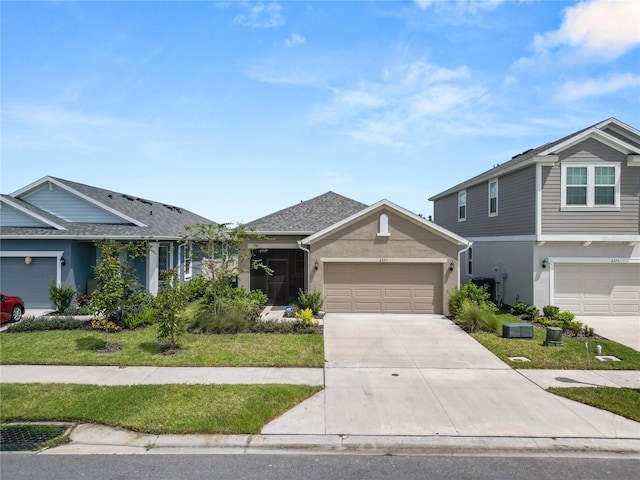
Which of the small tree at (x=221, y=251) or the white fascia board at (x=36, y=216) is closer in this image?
the small tree at (x=221, y=251)

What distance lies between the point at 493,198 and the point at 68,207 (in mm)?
20102

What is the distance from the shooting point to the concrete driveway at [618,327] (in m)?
12.0

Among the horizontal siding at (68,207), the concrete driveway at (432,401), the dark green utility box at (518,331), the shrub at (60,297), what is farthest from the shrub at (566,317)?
the shrub at (60,297)

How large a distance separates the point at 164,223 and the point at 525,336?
1750 cm

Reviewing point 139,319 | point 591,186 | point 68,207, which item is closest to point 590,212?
point 591,186

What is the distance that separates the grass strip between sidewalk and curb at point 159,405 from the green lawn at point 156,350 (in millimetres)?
1662

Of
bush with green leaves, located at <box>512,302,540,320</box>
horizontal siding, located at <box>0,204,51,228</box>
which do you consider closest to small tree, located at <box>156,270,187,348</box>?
horizontal siding, located at <box>0,204,51,228</box>

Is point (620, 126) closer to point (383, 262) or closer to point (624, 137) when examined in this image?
point (624, 137)

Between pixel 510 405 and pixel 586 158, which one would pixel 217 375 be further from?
pixel 586 158

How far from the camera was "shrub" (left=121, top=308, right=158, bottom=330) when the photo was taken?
43.1 feet

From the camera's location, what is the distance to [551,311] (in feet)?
47.7

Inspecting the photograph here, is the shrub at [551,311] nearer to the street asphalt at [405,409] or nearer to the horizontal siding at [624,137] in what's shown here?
the street asphalt at [405,409]

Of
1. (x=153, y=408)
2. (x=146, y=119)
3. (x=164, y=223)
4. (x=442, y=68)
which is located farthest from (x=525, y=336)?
(x=164, y=223)

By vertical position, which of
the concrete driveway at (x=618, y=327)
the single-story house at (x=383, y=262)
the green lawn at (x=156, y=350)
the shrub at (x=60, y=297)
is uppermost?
the single-story house at (x=383, y=262)
